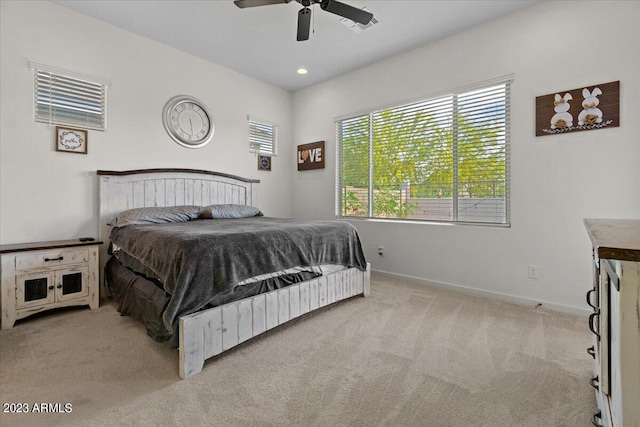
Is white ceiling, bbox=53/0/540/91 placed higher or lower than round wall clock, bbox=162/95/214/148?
higher

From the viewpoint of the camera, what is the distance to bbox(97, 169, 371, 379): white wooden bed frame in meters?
1.82

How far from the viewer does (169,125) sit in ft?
12.1

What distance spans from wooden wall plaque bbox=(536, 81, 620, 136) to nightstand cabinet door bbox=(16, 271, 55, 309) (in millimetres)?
4586

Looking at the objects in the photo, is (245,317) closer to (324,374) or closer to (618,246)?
(324,374)

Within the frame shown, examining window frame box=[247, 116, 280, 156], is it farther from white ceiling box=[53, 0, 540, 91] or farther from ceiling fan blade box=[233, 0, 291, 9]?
ceiling fan blade box=[233, 0, 291, 9]

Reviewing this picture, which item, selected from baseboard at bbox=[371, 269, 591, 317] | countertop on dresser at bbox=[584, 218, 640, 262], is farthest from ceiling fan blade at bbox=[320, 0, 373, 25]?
baseboard at bbox=[371, 269, 591, 317]

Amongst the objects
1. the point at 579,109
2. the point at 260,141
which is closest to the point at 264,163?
the point at 260,141

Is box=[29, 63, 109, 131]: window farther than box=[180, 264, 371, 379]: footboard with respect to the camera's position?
Yes

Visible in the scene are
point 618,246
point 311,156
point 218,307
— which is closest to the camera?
point 618,246

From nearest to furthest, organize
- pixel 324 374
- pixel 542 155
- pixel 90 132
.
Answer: pixel 324 374 → pixel 542 155 → pixel 90 132

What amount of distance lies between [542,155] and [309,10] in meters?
2.47

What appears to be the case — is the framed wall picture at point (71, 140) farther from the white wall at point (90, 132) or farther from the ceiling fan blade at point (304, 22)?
the ceiling fan blade at point (304, 22)

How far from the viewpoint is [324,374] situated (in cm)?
181

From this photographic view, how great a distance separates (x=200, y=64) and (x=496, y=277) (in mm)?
4398
